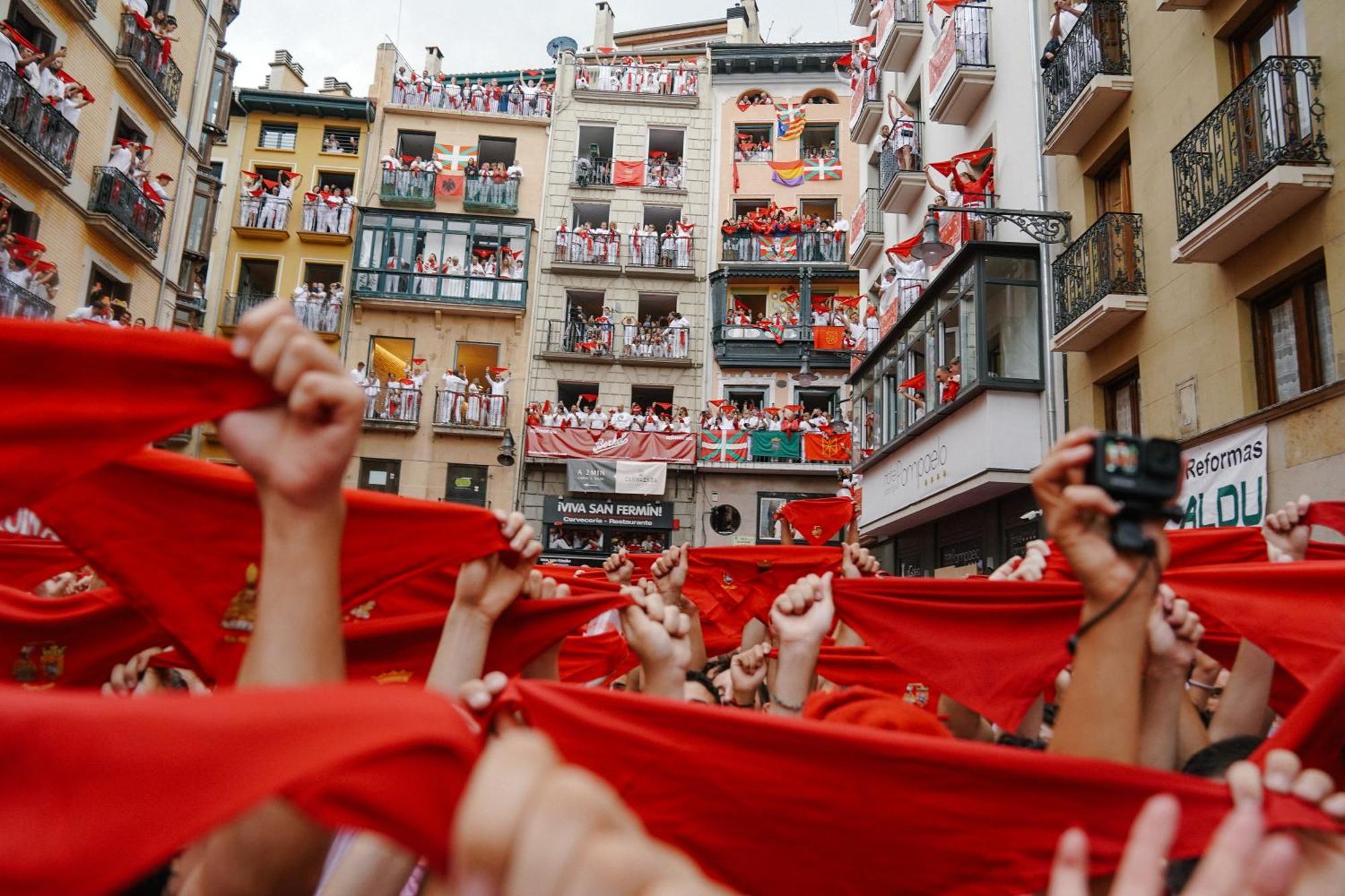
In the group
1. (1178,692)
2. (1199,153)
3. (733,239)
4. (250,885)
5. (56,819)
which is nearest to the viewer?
(56,819)

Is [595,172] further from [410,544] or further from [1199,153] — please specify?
[410,544]

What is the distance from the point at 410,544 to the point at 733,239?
1171 inches

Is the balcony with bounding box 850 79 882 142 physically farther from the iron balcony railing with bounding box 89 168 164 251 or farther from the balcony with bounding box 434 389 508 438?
the iron balcony railing with bounding box 89 168 164 251

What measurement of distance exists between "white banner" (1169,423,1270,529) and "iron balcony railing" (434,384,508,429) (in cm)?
2170

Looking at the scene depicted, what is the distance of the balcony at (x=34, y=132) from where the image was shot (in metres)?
16.2

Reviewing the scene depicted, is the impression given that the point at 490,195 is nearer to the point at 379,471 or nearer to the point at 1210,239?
the point at 379,471

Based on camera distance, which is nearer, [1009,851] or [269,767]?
[269,767]

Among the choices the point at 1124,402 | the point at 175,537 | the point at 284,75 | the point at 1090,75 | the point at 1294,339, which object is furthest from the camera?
the point at 284,75

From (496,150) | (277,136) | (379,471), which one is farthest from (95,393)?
(277,136)

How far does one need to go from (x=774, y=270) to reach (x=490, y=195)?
31.8ft

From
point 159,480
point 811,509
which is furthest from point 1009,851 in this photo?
point 811,509

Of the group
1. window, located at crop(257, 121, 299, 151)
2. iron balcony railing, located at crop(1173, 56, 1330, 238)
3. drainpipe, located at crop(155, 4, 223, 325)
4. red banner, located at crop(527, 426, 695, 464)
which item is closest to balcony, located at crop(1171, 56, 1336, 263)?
iron balcony railing, located at crop(1173, 56, 1330, 238)

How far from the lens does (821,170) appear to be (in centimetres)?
3244

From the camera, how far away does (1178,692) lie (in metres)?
2.63
